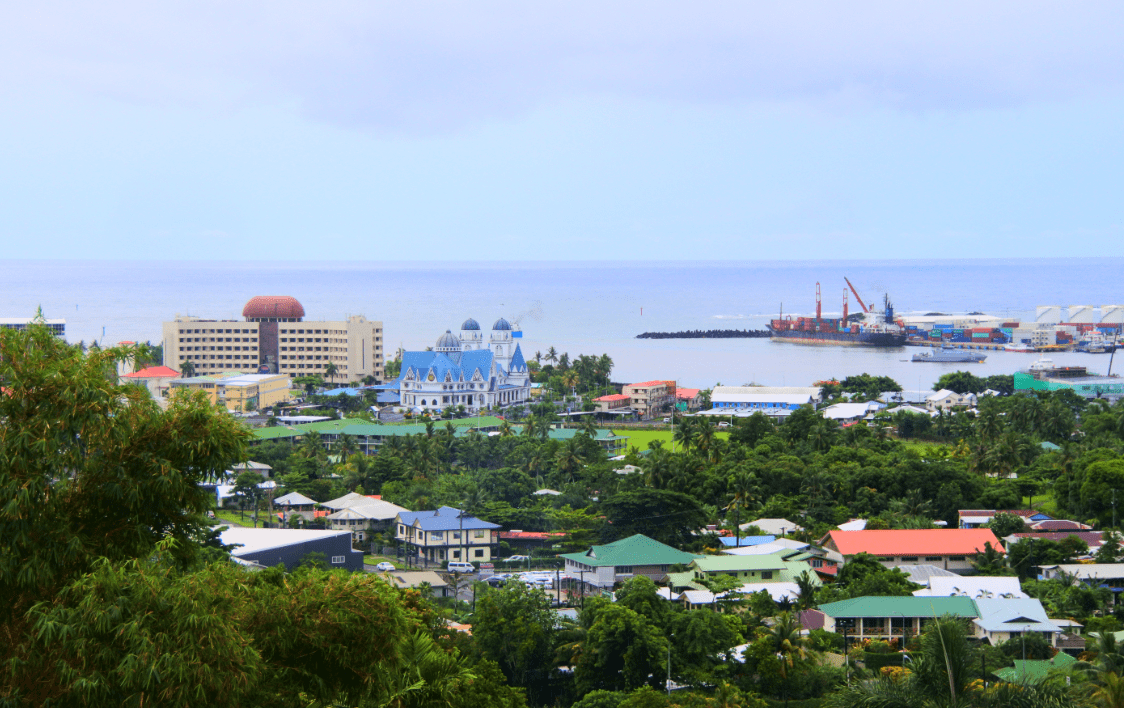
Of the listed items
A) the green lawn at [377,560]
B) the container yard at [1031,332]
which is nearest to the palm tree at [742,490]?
the green lawn at [377,560]

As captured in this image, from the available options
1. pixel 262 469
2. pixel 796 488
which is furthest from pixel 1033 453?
pixel 262 469

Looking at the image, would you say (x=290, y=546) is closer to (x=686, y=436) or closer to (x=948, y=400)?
(x=686, y=436)

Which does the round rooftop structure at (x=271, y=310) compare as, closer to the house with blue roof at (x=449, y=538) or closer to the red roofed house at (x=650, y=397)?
the red roofed house at (x=650, y=397)

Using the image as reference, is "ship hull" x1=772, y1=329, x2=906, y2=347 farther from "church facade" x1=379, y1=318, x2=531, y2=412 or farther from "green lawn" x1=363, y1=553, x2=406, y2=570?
"green lawn" x1=363, y1=553, x2=406, y2=570

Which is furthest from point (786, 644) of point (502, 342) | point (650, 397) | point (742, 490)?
point (502, 342)

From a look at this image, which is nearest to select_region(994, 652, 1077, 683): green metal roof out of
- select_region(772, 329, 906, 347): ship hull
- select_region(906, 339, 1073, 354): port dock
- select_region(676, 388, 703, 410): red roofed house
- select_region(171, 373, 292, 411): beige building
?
select_region(676, 388, 703, 410): red roofed house

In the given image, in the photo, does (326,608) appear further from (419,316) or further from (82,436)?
(419,316)
